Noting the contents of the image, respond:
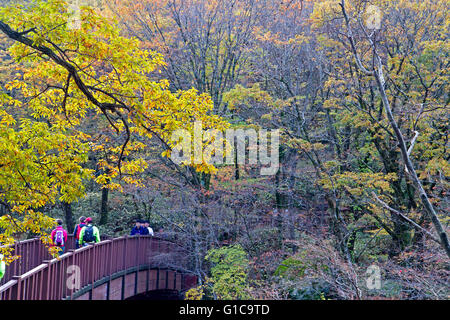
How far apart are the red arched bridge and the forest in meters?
0.78

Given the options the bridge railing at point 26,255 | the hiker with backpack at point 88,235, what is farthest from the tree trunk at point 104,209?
the hiker with backpack at point 88,235

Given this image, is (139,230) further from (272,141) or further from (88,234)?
(272,141)

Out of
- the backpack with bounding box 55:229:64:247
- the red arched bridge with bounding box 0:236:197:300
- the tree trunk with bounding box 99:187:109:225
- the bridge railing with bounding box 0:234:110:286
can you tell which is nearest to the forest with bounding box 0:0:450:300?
the red arched bridge with bounding box 0:236:197:300

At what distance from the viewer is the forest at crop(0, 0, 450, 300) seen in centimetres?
640

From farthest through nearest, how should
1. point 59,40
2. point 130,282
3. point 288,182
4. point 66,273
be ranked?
point 288,182 → point 130,282 → point 66,273 → point 59,40

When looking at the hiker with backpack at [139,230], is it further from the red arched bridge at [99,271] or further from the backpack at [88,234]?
the backpack at [88,234]

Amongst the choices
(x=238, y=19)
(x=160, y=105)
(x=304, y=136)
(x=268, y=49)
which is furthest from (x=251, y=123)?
(x=160, y=105)

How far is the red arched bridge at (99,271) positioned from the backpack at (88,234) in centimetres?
27

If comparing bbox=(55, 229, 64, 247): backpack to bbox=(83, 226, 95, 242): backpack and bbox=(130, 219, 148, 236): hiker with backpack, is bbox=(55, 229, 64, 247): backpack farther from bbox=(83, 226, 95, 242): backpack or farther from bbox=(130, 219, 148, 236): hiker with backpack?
bbox=(130, 219, 148, 236): hiker with backpack

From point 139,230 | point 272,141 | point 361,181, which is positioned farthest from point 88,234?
point 361,181

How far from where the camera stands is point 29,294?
6.18 metres

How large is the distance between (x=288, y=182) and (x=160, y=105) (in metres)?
9.42

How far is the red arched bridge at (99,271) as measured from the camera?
6.71 meters
